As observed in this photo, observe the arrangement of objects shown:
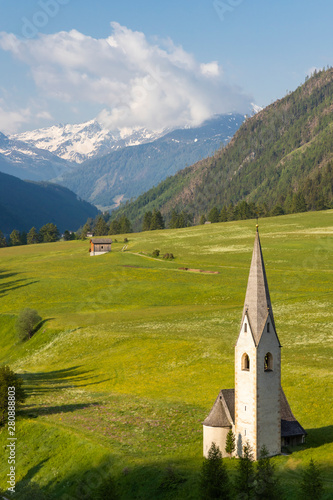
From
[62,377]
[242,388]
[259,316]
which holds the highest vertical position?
[259,316]

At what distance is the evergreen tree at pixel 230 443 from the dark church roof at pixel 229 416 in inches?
28.2

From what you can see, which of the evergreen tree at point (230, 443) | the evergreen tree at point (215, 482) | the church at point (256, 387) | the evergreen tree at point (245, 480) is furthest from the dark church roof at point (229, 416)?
the evergreen tree at point (215, 482)

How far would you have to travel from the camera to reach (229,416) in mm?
38594

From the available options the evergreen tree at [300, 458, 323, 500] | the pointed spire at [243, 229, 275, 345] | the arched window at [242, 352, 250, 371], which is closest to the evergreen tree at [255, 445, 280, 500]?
the evergreen tree at [300, 458, 323, 500]

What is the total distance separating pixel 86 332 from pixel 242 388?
155 feet

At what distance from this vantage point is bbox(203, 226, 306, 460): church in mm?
36906

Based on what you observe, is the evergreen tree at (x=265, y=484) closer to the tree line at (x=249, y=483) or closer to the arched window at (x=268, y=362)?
the tree line at (x=249, y=483)

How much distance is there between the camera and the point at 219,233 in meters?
192

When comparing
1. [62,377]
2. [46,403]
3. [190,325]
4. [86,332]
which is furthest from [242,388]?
[86,332]

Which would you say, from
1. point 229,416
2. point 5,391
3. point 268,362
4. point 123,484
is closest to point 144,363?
point 5,391

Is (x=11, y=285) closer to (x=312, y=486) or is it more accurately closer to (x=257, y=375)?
(x=257, y=375)

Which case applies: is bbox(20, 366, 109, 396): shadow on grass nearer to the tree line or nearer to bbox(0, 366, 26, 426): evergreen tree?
bbox(0, 366, 26, 426): evergreen tree

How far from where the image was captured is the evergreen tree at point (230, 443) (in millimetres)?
37412

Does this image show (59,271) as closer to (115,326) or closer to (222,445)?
(115,326)
